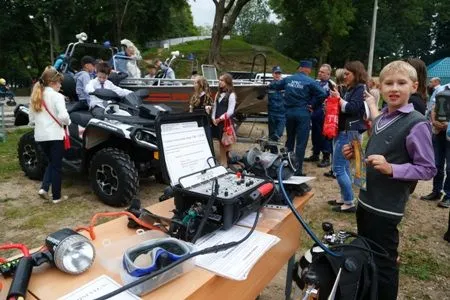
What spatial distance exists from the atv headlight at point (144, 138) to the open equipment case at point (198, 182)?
6.51 ft

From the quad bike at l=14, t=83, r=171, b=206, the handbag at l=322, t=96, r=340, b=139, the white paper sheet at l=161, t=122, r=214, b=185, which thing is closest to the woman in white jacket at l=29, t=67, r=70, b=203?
the quad bike at l=14, t=83, r=171, b=206

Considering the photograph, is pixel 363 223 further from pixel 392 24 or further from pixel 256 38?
pixel 256 38

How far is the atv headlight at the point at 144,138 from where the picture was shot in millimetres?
3986

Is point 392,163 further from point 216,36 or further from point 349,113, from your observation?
point 216,36

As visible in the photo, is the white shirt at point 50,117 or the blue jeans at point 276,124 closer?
the white shirt at point 50,117

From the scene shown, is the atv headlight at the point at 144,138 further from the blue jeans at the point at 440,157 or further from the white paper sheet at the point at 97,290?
the blue jeans at the point at 440,157

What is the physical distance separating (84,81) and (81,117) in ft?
4.18

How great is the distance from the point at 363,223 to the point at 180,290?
1.32m

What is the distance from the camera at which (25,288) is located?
44.7 inches

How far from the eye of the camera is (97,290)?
118 cm

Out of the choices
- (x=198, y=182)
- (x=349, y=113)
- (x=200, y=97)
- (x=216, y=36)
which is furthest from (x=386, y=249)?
(x=216, y=36)

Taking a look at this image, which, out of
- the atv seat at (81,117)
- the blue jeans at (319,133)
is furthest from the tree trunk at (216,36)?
the atv seat at (81,117)

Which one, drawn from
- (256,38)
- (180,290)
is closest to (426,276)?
(180,290)

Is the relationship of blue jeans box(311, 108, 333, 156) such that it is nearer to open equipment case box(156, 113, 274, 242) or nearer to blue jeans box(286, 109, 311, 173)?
blue jeans box(286, 109, 311, 173)
